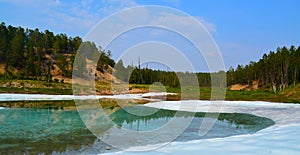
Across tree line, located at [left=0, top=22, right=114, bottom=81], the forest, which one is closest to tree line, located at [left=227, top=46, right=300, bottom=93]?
the forest

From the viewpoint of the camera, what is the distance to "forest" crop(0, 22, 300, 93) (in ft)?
285

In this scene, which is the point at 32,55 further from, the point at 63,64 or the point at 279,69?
the point at 279,69

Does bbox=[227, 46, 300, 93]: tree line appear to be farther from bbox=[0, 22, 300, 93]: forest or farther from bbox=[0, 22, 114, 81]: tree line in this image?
bbox=[0, 22, 114, 81]: tree line

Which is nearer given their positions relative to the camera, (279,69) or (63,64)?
(279,69)

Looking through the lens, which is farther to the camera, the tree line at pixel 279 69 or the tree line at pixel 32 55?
the tree line at pixel 32 55

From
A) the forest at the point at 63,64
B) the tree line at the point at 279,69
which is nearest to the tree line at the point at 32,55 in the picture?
the forest at the point at 63,64

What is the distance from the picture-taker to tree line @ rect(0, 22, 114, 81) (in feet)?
305

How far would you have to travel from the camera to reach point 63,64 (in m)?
100

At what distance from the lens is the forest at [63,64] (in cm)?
8700

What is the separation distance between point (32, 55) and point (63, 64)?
36.3 feet

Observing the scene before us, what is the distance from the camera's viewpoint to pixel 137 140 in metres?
13.1

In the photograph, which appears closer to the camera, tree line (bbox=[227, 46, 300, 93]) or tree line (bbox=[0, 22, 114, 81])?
tree line (bbox=[227, 46, 300, 93])

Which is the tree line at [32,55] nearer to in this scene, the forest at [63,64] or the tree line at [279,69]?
the forest at [63,64]

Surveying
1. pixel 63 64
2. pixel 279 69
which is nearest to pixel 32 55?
pixel 63 64
